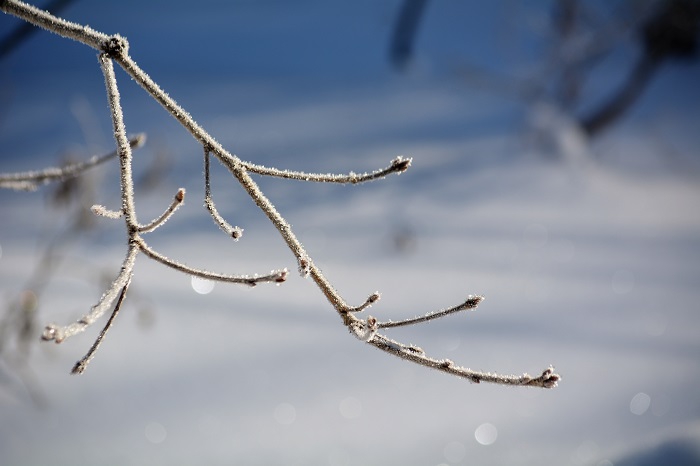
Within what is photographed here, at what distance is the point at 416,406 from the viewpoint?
2.73ft

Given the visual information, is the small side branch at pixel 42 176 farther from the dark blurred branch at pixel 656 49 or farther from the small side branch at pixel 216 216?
the dark blurred branch at pixel 656 49

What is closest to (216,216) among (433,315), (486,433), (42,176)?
(433,315)

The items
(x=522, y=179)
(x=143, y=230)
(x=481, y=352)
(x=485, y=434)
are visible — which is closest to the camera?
(x=143, y=230)

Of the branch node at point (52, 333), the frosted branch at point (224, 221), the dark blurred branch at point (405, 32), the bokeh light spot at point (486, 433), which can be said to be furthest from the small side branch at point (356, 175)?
the dark blurred branch at point (405, 32)

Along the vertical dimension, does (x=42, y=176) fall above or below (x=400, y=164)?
above

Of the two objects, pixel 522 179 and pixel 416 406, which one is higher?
pixel 522 179

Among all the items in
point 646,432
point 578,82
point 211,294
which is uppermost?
point 578,82

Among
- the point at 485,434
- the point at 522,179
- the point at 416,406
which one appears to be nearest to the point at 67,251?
the point at 416,406

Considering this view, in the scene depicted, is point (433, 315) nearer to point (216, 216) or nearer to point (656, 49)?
point (216, 216)

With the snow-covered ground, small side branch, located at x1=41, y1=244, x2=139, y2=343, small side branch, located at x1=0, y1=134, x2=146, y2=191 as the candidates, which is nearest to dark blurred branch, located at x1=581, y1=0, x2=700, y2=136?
the snow-covered ground

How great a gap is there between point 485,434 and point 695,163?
1.19 meters

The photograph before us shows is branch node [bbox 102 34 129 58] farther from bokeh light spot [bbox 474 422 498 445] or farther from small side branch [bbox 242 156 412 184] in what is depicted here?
bokeh light spot [bbox 474 422 498 445]

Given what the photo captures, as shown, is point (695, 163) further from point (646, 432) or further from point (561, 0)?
point (646, 432)

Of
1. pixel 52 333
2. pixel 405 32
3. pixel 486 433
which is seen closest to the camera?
pixel 52 333
